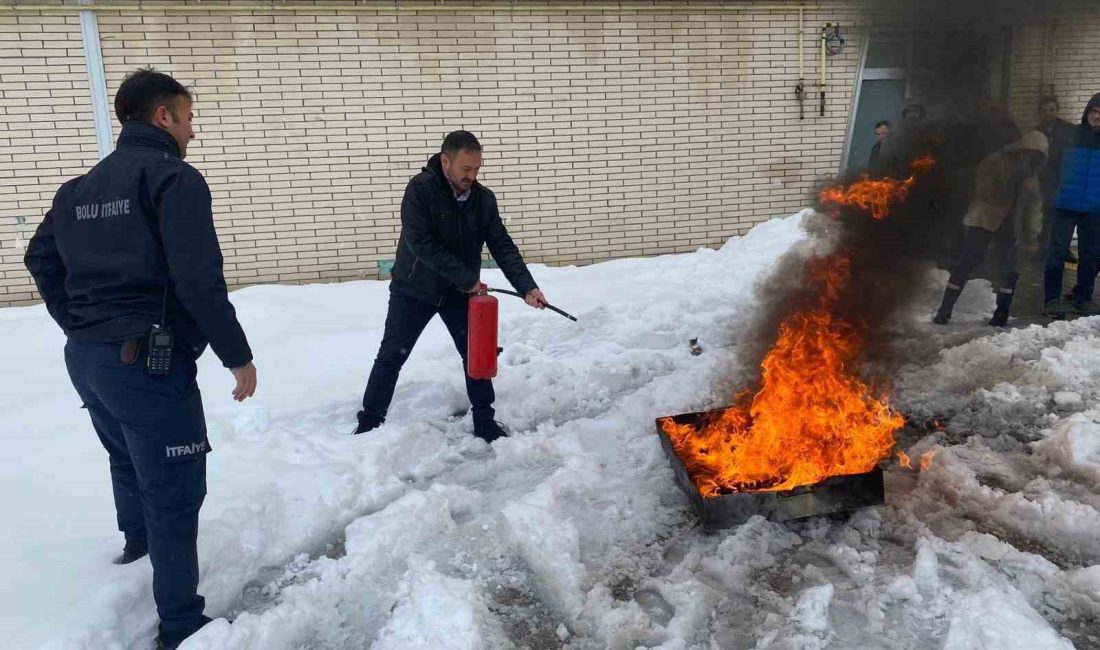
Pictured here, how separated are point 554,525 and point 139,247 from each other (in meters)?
2.24

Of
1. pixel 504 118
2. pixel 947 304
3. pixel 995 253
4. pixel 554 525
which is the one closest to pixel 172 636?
pixel 554 525

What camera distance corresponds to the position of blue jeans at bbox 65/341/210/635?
2711 mm

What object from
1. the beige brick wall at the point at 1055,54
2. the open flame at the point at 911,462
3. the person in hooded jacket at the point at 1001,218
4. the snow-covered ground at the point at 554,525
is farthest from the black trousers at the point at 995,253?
the open flame at the point at 911,462

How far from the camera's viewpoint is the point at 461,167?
4430 millimetres

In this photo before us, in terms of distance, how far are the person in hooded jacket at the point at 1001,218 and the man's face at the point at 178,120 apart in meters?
5.81

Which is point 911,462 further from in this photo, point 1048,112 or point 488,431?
point 1048,112

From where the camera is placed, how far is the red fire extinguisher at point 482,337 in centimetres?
453

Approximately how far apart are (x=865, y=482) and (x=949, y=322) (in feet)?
14.2

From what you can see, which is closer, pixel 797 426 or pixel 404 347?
pixel 797 426

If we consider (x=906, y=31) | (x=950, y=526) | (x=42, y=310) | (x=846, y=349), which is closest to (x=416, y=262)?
(x=846, y=349)

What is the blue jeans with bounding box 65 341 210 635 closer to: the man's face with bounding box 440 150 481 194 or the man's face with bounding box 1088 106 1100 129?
the man's face with bounding box 440 150 481 194

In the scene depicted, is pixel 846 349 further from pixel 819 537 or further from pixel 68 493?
pixel 68 493

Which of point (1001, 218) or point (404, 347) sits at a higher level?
point (1001, 218)

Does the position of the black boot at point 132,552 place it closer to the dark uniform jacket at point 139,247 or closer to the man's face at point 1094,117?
the dark uniform jacket at point 139,247
